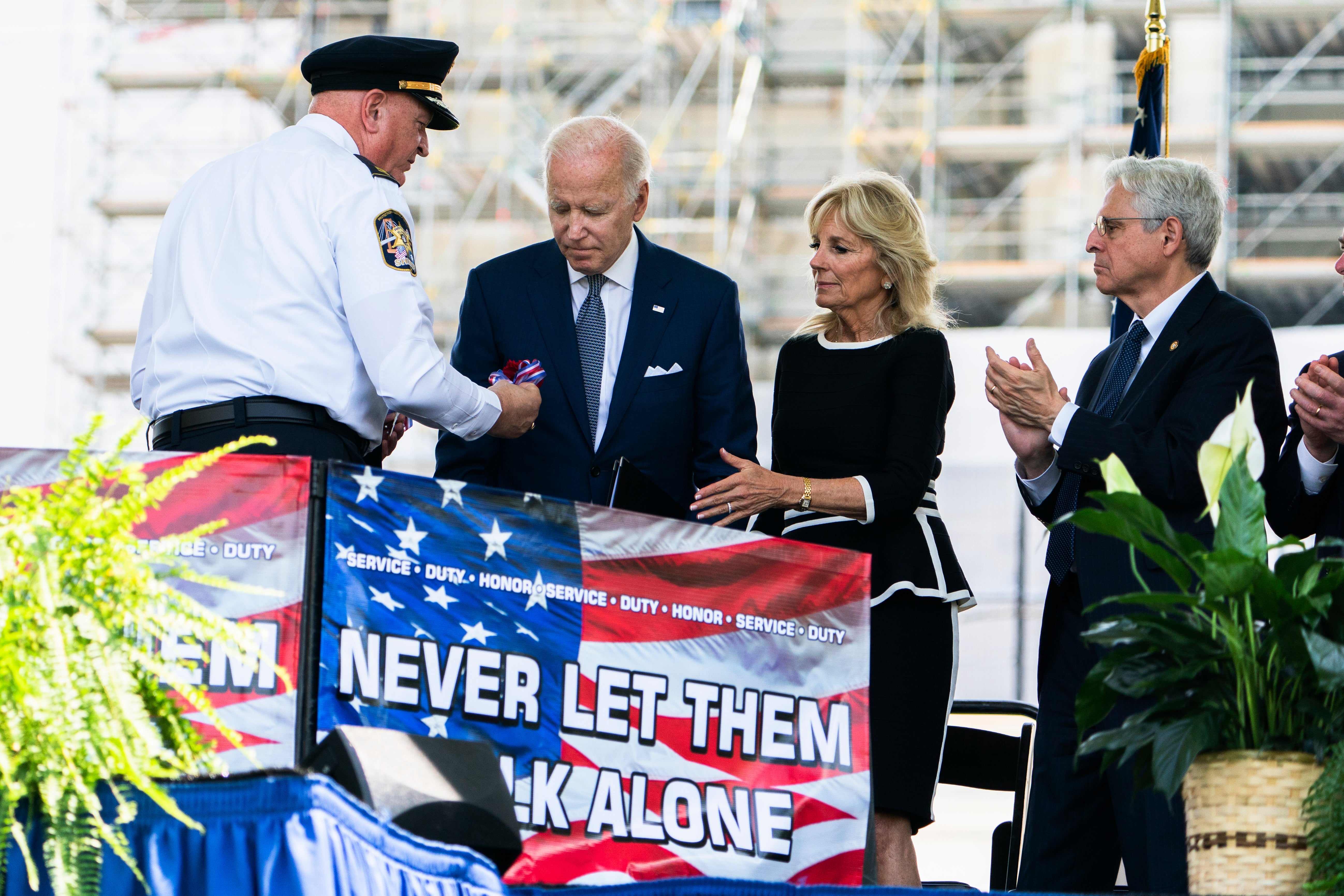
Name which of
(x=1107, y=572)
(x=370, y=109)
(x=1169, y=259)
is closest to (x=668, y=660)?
(x=1107, y=572)

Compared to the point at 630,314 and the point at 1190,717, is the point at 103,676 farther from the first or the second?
the point at 630,314

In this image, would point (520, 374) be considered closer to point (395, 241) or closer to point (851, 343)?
point (395, 241)

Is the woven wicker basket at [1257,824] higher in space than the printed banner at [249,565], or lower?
lower

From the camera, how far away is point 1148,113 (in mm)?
3795

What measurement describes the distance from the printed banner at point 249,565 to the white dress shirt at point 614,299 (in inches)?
42.2

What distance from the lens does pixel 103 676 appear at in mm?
1445

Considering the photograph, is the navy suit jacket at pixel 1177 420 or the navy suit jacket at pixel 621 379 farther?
the navy suit jacket at pixel 621 379

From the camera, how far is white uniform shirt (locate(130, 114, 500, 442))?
8.05 feet

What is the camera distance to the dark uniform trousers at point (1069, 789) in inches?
109

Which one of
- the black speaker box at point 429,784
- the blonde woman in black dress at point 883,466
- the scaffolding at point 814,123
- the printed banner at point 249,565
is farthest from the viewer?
the scaffolding at point 814,123

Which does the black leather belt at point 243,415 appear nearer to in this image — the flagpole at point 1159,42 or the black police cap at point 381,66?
the black police cap at point 381,66

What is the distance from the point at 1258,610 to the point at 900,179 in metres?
1.55

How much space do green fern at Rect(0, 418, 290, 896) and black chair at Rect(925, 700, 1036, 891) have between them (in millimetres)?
2189

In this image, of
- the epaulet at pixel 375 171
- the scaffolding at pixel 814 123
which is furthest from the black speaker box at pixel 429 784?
the scaffolding at pixel 814 123
